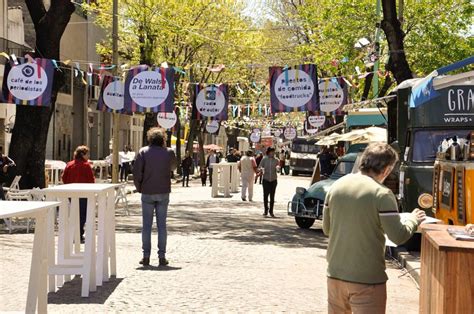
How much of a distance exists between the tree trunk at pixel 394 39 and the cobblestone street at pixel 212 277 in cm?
479

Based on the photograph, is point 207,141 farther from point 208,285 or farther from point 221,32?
point 208,285

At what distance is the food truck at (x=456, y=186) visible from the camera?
10555 millimetres

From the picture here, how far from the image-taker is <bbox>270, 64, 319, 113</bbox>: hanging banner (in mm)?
22688

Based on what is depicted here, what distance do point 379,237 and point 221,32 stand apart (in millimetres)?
42423

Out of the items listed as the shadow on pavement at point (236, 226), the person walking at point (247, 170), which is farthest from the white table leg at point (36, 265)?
the person walking at point (247, 170)

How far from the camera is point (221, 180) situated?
3322 centimetres

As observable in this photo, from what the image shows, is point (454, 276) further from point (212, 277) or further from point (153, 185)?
point (153, 185)

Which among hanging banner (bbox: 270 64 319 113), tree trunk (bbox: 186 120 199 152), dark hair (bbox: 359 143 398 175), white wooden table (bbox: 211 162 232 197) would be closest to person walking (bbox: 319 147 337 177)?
white wooden table (bbox: 211 162 232 197)

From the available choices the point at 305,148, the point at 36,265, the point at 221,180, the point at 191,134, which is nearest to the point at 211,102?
the point at 221,180

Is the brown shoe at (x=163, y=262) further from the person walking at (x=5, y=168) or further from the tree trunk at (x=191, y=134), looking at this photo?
the tree trunk at (x=191, y=134)

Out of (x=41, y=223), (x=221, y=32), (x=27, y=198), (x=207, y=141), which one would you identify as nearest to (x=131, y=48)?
(x=221, y=32)

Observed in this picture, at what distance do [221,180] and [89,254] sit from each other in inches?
937

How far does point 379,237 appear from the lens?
212 inches

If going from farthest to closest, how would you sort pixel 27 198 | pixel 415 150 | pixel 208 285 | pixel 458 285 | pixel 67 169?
pixel 27 198 → pixel 415 150 → pixel 67 169 → pixel 208 285 → pixel 458 285
